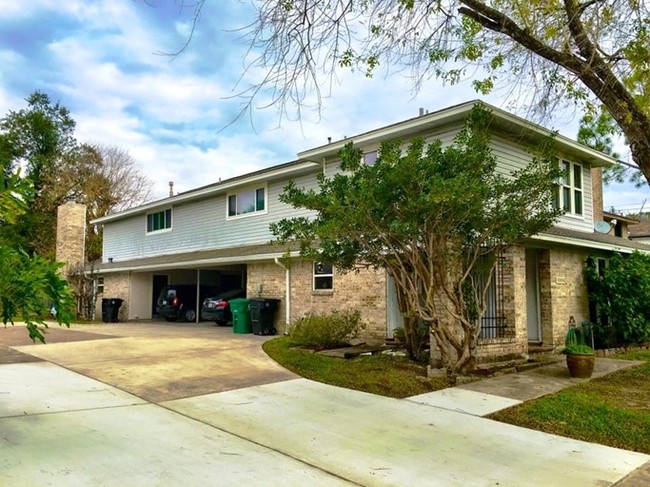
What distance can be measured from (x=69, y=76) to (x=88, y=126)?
2836 cm

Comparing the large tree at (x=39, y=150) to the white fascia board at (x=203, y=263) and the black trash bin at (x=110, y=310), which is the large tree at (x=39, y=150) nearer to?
the white fascia board at (x=203, y=263)

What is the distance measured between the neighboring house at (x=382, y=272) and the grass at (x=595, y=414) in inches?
104

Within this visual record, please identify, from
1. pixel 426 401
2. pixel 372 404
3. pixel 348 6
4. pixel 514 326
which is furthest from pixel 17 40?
pixel 514 326

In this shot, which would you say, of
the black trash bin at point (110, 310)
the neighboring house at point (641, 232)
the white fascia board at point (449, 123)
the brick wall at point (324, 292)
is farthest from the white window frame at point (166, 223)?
the neighboring house at point (641, 232)

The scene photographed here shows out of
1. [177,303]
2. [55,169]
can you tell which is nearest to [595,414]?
[177,303]

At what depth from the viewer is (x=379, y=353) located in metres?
11.0

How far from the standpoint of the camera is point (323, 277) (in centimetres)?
1428

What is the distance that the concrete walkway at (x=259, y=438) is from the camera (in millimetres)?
4227

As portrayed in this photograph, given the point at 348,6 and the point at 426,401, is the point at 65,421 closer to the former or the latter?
the point at 426,401

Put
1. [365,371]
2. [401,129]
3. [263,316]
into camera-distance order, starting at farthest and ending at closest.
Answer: [263,316]
[401,129]
[365,371]

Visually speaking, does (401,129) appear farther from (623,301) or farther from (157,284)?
(157,284)

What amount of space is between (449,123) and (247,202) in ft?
28.5

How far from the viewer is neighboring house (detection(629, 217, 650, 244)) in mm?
31500

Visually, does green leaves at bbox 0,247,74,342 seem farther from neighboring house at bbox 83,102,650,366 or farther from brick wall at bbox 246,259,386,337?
brick wall at bbox 246,259,386,337
